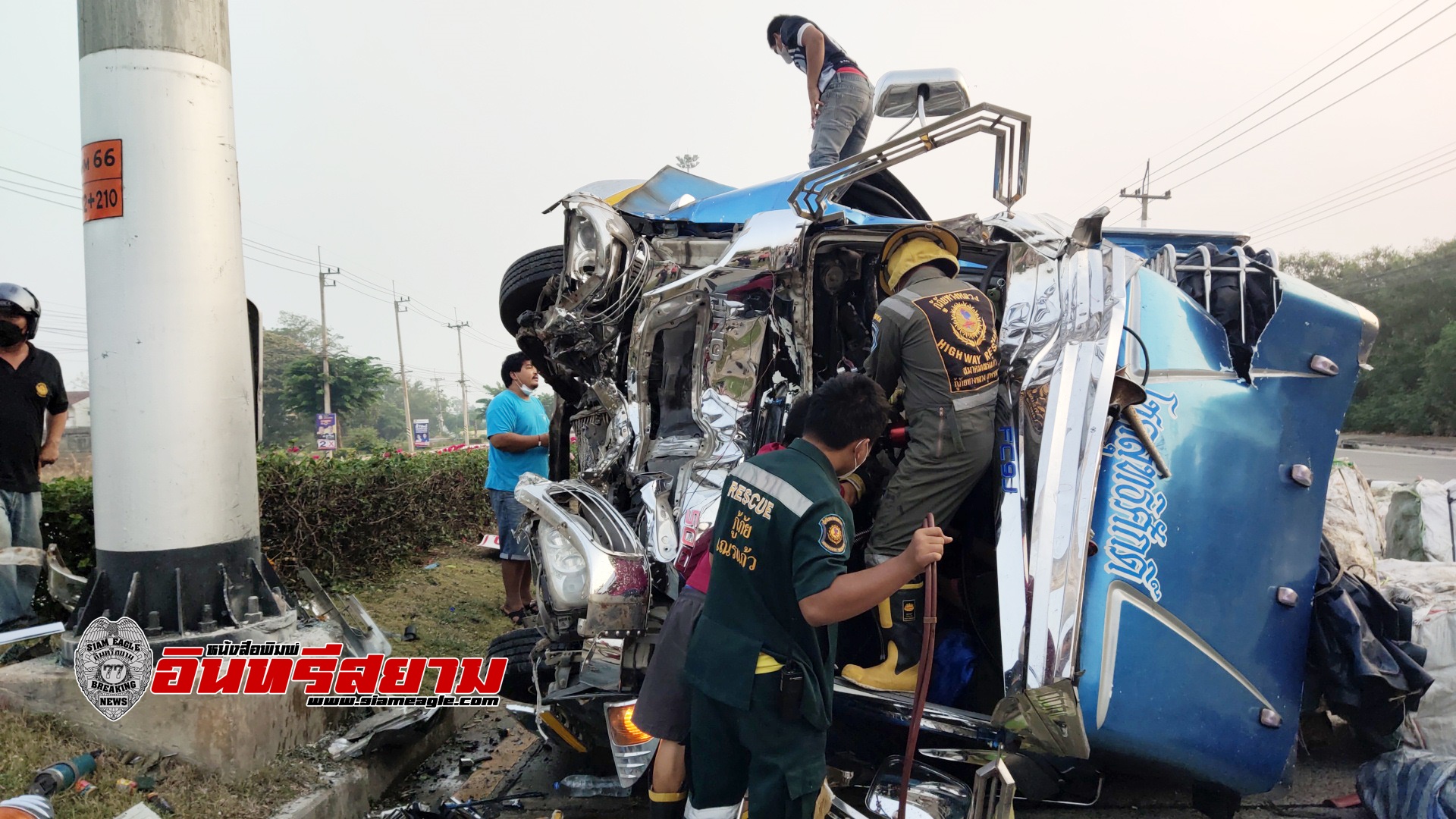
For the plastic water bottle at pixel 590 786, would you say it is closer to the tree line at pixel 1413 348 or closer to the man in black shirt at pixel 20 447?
the man in black shirt at pixel 20 447

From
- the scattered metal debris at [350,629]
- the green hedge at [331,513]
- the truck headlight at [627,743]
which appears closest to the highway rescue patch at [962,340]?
the truck headlight at [627,743]

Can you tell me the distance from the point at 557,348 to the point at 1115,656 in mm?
2909

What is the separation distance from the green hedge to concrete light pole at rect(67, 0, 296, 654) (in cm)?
75

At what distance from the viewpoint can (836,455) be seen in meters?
2.20

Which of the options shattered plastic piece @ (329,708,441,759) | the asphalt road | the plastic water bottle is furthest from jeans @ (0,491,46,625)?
the asphalt road

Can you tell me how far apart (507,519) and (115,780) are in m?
2.63

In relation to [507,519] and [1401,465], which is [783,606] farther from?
[1401,465]

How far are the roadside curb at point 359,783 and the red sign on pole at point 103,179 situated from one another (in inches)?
90.0

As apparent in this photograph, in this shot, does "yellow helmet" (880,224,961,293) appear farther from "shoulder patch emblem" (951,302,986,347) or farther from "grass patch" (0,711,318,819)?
"grass patch" (0,711,318,819)

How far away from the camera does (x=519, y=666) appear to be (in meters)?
3.51

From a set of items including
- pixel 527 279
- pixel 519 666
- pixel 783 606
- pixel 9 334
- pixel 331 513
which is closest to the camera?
pixel 783 606

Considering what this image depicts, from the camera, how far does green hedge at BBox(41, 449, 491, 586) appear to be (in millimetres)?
4258

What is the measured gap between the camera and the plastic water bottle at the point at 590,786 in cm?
306

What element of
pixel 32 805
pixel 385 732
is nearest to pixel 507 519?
pixel 385 732
